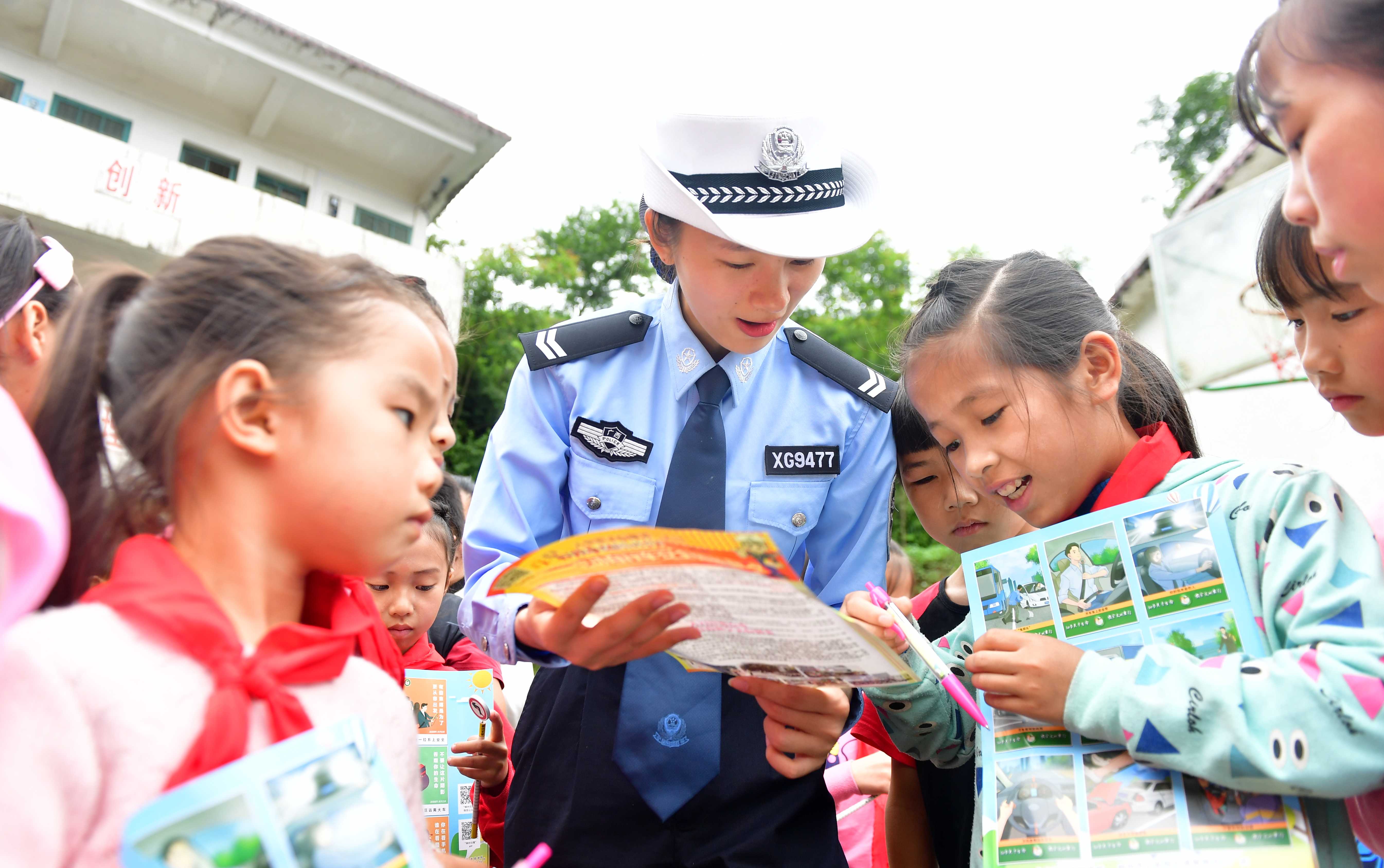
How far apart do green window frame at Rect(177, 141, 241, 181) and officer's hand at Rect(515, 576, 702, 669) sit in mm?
13797

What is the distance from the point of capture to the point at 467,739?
238 cm

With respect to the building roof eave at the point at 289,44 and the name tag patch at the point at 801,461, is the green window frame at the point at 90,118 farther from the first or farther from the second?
the name tag patch at the point at 801,461

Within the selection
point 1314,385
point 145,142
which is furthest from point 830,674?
point 145,142

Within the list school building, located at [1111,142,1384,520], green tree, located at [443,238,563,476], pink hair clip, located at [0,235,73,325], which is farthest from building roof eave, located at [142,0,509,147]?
pink hair clip, located at [0,235,73,325]

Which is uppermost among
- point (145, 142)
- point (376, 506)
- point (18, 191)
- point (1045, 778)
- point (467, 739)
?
point (145, 142)

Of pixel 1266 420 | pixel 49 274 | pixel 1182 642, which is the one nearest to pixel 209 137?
pixel 49 274

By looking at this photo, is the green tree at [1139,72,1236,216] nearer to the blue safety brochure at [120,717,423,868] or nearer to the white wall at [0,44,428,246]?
the white wall at [0,44,428,246]

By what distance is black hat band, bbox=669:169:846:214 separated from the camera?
6.44 ft

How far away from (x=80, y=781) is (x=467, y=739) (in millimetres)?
1528

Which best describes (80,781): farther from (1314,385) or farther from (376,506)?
(1314,385)

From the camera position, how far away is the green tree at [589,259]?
18328 mm

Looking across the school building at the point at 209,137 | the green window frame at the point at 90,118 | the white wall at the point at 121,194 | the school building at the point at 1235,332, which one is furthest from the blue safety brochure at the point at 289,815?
the green window frame at the point at 90,118

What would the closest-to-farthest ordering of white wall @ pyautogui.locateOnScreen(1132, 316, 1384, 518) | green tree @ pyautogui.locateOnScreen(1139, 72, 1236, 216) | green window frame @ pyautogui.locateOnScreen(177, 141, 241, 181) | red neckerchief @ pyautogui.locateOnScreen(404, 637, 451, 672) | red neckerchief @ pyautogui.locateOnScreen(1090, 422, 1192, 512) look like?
1. red neckerchief @ pyautogui.locateOnScreen(1090, 422, 1192, 512)
2. red neckerchief @ pyautogui.locateOnScreen(404, 637, 451, 672)
3. white wall @ pyautogui.locateOnScreen(1132, 316, 1384, 518)
4. green window frame @ pyautogui.locateOnScreen(177, 141, 241, 181)
5. green tree @ pyautogui.locateOnScreen(1139, 72, 1236, 216)

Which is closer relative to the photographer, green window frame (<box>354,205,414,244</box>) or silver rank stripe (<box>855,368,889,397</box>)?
silver rank stripe (<box>855,368,889,397</box>)
